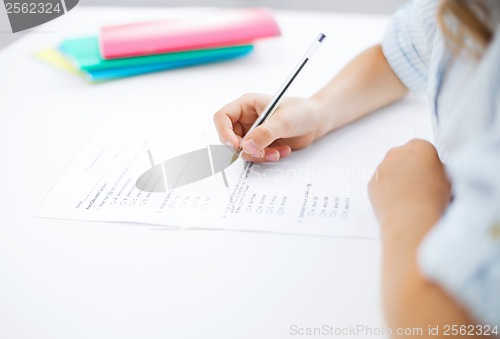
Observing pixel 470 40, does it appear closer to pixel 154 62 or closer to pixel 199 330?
pixel 199 330

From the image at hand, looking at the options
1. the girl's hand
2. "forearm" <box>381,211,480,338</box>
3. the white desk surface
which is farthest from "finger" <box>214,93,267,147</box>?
"forearm" <box>381,211,480,338</box>

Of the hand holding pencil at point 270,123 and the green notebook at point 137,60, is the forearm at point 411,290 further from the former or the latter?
the green notebook at point 137,60

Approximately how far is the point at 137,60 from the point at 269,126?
36cm

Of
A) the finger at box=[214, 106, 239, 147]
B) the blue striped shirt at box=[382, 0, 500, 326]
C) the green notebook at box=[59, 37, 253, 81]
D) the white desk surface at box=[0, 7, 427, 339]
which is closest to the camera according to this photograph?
the blue striped shirt at box=[382, 0, 500, 326]

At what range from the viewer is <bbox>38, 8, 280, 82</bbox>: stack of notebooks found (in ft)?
3.10

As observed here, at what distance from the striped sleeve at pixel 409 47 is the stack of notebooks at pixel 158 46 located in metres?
0.24

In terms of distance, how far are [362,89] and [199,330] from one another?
0.45 m

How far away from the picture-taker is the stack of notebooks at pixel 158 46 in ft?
3.10

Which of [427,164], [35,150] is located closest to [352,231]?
[427,164]

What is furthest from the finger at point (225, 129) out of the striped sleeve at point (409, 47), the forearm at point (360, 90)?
the striped sleeve at point (409, 47)

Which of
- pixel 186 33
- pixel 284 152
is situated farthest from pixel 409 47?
pixel 186 33

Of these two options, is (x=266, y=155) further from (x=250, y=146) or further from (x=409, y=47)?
(x=409, y=47)

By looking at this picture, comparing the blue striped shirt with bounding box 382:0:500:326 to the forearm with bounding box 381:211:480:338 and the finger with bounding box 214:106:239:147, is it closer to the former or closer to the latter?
the forearm with bounding box 381:211:480:338

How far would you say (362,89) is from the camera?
0.80 meters
